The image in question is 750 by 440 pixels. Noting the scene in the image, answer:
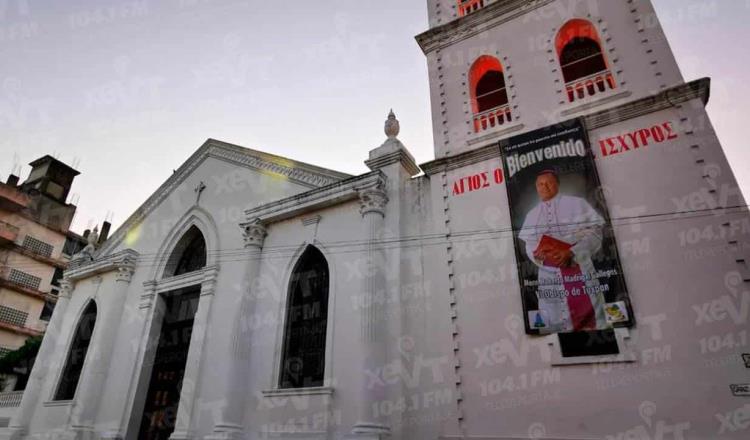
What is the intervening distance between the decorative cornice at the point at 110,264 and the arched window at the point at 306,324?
7432 mm

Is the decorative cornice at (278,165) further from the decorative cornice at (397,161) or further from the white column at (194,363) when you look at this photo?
the white column at (194,363)

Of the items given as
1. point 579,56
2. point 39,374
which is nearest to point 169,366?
point 39,374

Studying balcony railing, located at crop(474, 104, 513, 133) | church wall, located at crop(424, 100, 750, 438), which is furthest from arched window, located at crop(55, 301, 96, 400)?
balcony railing, located at crop(474, 104, 513, 133)

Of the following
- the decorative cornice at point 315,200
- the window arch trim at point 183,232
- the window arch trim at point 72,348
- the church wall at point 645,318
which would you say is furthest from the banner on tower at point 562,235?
the window arch trim at point 72,348

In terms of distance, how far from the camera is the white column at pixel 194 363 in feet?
35.9

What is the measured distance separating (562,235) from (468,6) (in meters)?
7.67

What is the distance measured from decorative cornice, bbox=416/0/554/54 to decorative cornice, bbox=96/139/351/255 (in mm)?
4541

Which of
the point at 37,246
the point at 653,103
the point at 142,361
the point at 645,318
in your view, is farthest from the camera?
the point at 37,246

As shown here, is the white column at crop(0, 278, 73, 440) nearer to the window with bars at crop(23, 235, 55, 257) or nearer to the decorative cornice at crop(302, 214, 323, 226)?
the decorative cornice at crop(302, 214, 323, 226)

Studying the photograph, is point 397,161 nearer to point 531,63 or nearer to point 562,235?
point 531,63

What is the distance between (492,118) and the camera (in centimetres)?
1035

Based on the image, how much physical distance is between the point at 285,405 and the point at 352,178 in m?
5.52

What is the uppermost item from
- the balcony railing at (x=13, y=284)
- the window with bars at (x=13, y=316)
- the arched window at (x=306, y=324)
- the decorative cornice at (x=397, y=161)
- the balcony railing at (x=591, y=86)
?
the balcony railing at (x=13, y=284)

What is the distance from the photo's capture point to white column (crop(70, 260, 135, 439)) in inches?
510
